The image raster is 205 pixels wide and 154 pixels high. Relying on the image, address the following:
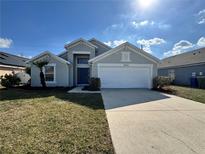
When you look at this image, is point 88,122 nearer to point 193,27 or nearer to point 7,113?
point 7,113

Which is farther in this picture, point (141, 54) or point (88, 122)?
point (141, 54)

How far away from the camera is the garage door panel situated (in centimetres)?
1609

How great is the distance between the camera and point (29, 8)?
42.6 feet

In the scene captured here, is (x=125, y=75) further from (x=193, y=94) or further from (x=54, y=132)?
(x=54, y=132)

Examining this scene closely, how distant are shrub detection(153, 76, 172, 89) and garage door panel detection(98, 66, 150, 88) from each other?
783 millimetres

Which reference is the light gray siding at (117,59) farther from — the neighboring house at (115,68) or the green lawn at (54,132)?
the green lawn at (54,132)

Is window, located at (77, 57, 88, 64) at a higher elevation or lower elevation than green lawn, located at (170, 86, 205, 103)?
higher

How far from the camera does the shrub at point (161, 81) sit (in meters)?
15.3

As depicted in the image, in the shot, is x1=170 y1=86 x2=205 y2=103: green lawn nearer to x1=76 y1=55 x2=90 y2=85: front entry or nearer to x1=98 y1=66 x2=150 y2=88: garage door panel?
x1=98 y1=66 x2=150 y2=88: garage door panel

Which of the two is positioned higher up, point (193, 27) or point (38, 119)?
point (193, 27)

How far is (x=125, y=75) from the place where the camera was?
16203 mm

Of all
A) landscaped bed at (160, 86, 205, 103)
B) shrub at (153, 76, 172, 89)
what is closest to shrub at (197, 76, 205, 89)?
landscaped bed at (160, 86, 205, 103)

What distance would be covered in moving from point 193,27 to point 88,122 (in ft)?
60.7

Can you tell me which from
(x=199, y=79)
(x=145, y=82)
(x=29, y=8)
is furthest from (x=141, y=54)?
(x=29, y=8)
